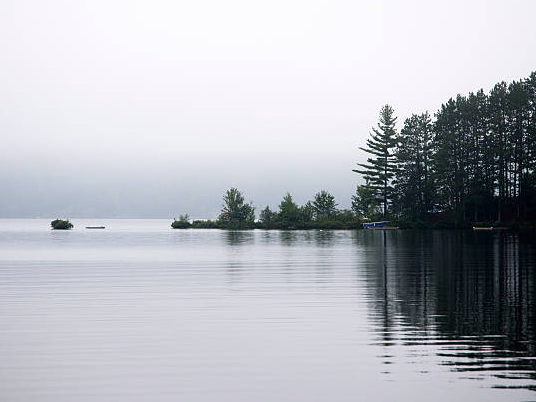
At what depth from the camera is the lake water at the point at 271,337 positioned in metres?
8.31

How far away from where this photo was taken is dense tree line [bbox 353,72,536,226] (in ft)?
252

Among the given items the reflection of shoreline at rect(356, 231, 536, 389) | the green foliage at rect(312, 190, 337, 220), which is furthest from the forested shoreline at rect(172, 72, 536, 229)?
the reflection of shoreline at rect(356, 231, 536, 389)

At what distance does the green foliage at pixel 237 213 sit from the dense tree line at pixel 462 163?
57.9 feet

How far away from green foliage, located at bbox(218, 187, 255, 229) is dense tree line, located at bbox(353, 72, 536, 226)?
17.6 metres

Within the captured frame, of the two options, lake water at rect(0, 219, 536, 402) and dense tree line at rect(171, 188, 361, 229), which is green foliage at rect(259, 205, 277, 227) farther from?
lake water at rect(0, 219, 536, 402)

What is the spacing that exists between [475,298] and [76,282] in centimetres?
1372

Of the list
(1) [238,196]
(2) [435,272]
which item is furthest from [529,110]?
(2) [435,272]

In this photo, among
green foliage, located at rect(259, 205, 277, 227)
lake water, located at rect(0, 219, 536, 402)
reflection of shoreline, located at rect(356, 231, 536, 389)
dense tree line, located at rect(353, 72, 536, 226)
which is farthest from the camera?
green foliage, located at rect(259, 205, 277, 227)

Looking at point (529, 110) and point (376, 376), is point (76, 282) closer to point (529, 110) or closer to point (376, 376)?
point (376, 376)

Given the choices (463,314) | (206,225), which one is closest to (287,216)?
(206,225)

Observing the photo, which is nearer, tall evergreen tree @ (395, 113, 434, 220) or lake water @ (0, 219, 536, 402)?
lake water @ (0, 219, 536, 402)

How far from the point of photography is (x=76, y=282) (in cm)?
2209

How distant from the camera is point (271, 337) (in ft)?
38.7

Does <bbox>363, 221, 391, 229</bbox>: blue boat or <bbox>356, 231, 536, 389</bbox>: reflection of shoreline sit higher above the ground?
<bbox>363, 221, 391, 229</bbox>: blue boat
